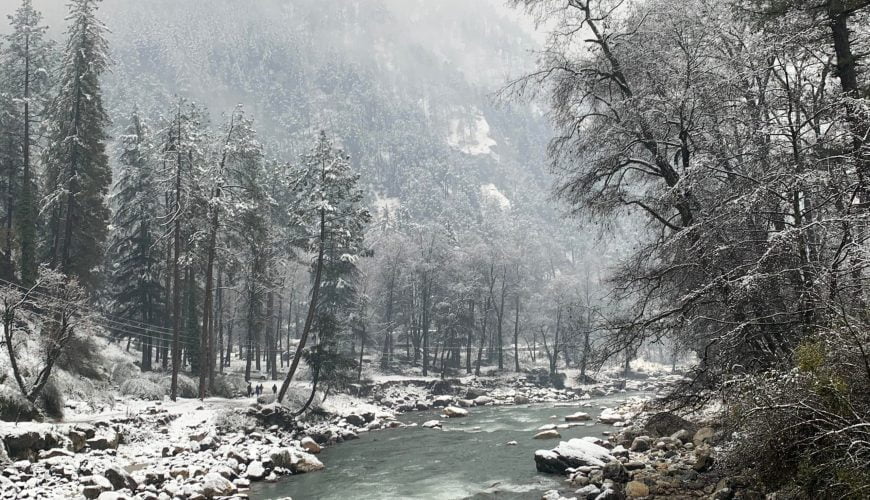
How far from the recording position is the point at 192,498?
13008mm

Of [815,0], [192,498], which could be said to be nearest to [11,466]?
[192,498]

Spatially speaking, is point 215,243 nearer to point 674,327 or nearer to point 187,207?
point 187,207

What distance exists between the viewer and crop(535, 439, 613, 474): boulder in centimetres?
1335

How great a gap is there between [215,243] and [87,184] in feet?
23.7

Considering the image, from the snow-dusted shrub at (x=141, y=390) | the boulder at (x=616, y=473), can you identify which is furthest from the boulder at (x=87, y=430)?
the boulder at (x=616, y=473)

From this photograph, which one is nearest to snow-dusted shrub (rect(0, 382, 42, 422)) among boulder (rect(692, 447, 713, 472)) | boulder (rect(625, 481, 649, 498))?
boulder (rect(625, 481, 649, 498))

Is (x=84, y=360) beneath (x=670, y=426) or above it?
above

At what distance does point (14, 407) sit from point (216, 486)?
22.6ft

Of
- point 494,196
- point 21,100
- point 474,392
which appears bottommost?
point 474,392

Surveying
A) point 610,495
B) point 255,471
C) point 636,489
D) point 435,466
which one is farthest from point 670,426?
point 255,471

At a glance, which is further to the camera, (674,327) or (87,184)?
(87,184)

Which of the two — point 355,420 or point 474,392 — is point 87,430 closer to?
point 355,420

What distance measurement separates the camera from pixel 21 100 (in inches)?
1071

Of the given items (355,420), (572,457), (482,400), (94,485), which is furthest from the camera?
(482,400)
